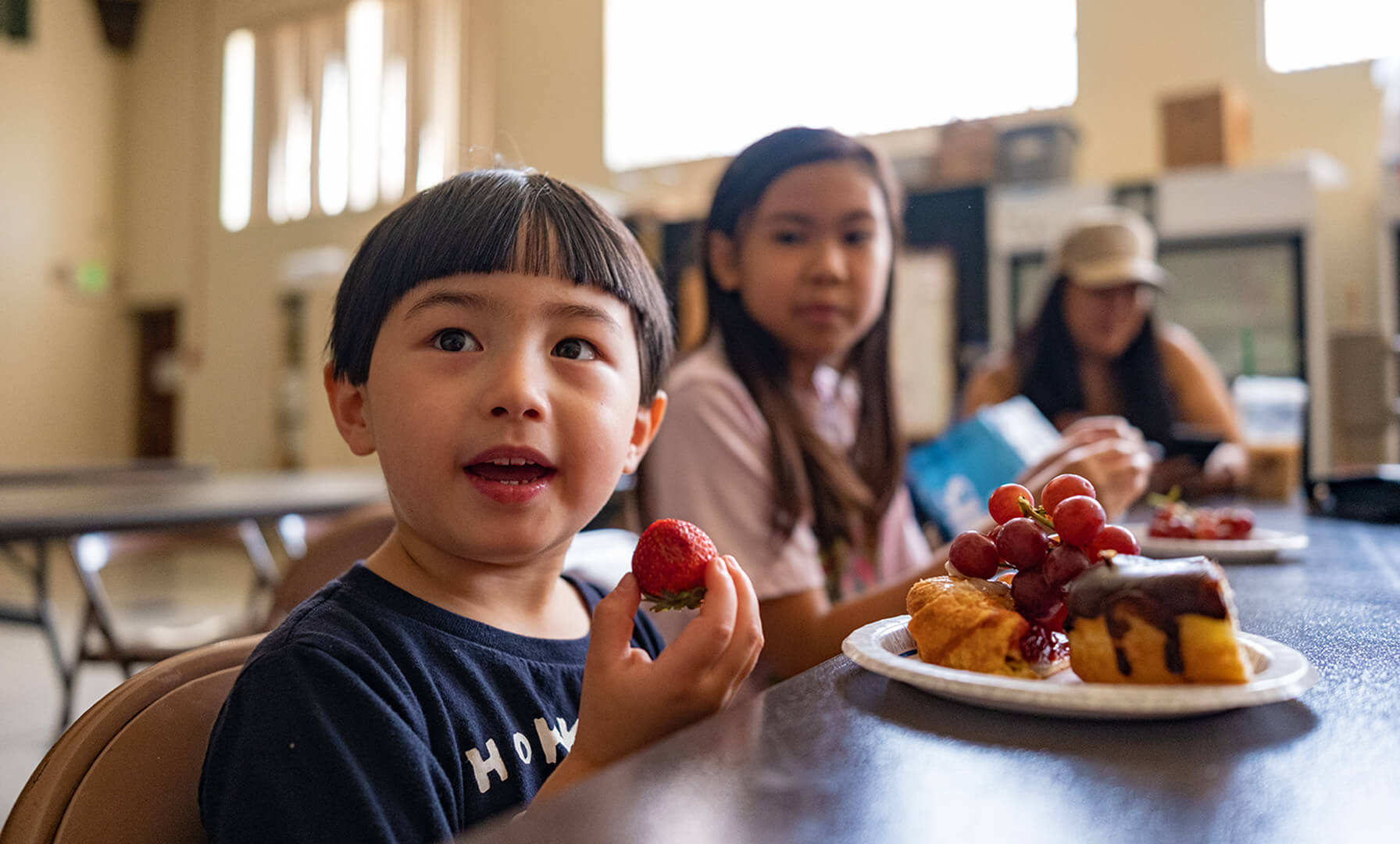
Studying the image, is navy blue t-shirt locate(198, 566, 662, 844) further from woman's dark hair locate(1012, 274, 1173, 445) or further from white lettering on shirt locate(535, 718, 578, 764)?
woman's dark hair locate(1012, 274, 1173, 445)

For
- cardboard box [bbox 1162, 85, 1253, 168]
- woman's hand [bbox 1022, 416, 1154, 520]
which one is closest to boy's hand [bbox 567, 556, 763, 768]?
woman's hand [bbox 1022, 416, 1154, 520]

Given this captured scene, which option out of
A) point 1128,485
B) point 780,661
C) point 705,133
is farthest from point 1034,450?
point 705,133

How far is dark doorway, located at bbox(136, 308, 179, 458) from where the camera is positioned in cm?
905

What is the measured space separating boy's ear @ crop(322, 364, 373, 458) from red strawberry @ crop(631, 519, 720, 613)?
243 mm

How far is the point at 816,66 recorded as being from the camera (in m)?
5.14

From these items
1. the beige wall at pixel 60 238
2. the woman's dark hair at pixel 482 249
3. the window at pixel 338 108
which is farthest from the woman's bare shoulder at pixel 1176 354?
the beige wall at pixel 60 238

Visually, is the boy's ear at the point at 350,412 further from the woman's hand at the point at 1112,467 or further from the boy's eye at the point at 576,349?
the woman's hand at the point at 1112,467

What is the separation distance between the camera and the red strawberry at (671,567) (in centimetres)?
54

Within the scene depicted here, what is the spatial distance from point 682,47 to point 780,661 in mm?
5687

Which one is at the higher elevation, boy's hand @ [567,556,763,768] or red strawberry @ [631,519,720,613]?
red strawberry @ [631,519,720,613]

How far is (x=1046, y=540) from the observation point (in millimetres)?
483

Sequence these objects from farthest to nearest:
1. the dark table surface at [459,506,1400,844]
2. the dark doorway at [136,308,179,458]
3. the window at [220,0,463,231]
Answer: the dark doorway at [136,308,179,458] → the window at [220,0,463,231] → the dark table surface at [459,506,1400,844]

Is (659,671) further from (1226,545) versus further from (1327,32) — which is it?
(1327,32)

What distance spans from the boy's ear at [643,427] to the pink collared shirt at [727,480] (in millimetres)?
325
